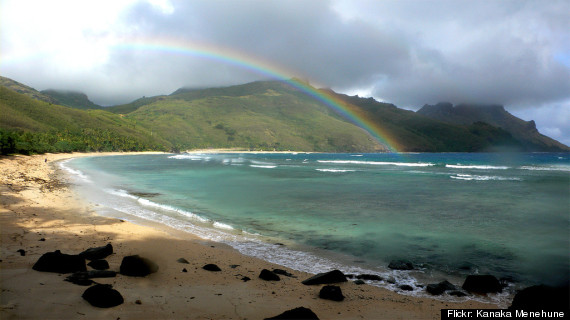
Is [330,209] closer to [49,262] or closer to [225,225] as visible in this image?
[225,225]

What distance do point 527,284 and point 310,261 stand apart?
19.9 feet

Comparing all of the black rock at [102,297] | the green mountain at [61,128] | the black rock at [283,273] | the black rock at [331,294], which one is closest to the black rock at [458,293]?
the black rock at [331,294]

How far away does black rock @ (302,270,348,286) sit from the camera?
25.4 ft

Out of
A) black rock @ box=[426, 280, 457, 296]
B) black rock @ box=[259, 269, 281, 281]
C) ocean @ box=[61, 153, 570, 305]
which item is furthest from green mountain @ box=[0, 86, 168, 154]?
black rock @ box=[426, 280, 457, 296]

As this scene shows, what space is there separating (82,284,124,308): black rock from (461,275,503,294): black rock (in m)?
7.98

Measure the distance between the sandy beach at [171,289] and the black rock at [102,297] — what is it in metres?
0.09

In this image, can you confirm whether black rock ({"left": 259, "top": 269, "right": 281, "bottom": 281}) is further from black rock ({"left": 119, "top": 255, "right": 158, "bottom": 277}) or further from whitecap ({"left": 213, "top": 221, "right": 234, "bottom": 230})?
whitecap ({"left": 213, "top": 221, "right": 234, "bottom": 230})

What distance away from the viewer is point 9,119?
391 feet

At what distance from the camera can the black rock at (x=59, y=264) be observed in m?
6.80

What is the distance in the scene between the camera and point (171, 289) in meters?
6.68

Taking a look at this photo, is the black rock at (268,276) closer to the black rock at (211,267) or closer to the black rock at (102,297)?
the black rock at (211,267)

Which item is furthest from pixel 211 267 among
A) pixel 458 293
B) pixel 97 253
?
pixel 458 293

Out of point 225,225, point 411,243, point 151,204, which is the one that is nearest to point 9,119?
point 151,204

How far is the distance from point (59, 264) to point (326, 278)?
6084 mm
